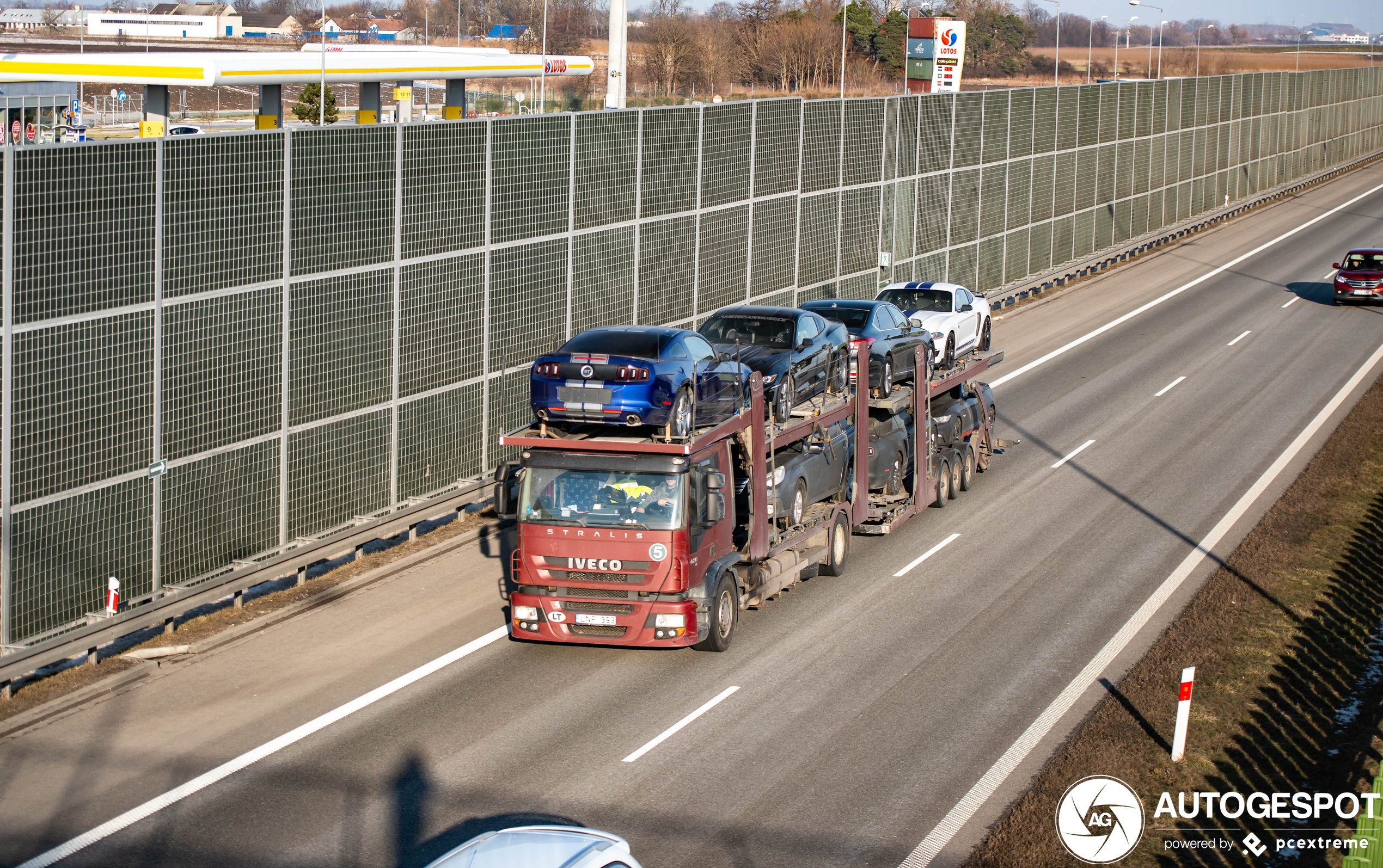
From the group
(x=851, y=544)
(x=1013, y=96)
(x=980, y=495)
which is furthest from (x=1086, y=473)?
(x=1013, y=96)

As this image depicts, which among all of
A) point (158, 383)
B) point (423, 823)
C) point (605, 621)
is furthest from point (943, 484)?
point (423, 823)

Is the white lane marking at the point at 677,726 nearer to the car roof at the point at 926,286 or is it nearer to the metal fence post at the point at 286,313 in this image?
the metal fence post at the point at 286,313

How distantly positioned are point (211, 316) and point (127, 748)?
574 centimetres

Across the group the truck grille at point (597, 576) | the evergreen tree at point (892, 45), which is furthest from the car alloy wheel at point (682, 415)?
the evergreen tree at point (892, 45)

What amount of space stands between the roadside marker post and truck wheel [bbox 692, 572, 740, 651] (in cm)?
497

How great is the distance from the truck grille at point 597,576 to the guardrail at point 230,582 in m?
4.68

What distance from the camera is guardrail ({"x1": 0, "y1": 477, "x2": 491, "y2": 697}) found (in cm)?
1487

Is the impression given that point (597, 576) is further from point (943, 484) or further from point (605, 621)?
point (943, 484)

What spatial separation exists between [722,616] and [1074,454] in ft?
41.5

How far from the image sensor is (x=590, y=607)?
15664 mm

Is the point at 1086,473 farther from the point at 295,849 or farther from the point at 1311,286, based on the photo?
the point at 1311,286

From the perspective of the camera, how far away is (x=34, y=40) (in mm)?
80500

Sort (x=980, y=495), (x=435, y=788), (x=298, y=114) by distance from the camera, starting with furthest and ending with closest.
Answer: (x=298, y=114)
(x=980, y=495)
(x=435, y=788)

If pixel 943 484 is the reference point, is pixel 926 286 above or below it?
above
